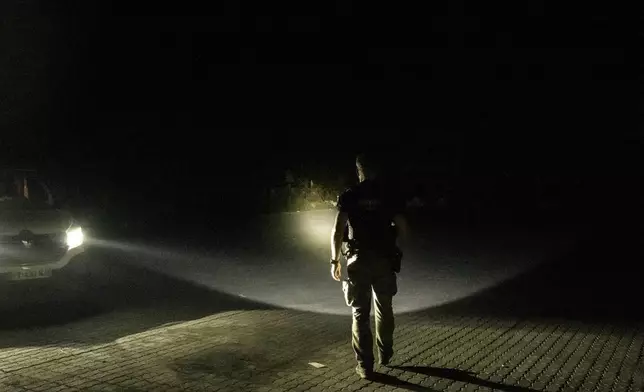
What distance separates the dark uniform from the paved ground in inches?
20.2

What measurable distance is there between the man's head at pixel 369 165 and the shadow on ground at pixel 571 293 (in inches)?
144

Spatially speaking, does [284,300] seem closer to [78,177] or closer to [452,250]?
[452,250]

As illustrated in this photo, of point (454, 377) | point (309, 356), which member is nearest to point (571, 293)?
point (454, 377)

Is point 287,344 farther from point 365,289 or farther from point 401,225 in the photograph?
point 401,225

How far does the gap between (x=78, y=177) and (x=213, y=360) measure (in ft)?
60.5

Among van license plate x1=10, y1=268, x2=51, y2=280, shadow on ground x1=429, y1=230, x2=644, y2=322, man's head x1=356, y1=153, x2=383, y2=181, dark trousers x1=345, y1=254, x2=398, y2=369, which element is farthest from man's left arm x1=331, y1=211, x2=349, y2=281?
van license plate x1=10, y1=268, x2=51, y2=280

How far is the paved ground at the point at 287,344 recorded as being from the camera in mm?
5414

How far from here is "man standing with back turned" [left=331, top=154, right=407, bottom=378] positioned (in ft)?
17.8

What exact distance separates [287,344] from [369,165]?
228 centimetres

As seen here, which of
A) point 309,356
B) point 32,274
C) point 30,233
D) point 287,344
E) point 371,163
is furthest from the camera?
point 30,233

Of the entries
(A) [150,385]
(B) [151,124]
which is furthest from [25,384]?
(B) [151,124]

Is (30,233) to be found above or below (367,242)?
above

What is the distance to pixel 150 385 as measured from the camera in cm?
526

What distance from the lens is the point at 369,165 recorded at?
219 inches
